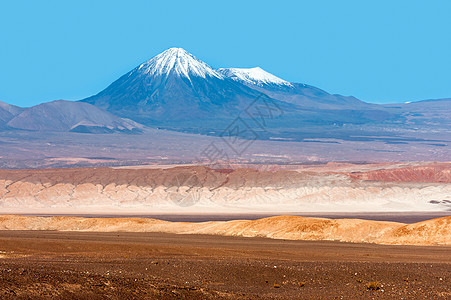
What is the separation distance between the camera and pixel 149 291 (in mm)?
15141

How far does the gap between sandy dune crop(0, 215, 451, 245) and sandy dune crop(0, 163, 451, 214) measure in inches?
1126

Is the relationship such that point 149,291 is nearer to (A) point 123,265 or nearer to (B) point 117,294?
(B) point 117,294

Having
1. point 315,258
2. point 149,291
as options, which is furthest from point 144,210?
point 149,291

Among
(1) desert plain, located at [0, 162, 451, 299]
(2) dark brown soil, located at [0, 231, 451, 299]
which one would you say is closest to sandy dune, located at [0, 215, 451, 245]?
(1) desert plain, located at [0, 162, 451, 299]

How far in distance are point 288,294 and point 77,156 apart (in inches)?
6587

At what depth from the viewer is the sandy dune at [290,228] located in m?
38.3

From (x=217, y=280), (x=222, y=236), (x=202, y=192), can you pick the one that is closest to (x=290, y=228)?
(x=222, y=236)

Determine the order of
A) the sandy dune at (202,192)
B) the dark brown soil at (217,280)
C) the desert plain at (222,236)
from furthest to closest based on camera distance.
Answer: the sandy dune at (202,192) < the desert plain at (222,236) < the dark brown soil at (217,280)

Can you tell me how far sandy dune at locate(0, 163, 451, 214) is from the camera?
8656cm

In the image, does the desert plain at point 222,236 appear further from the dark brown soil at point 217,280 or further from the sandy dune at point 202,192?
the sandy dune at point 202,192

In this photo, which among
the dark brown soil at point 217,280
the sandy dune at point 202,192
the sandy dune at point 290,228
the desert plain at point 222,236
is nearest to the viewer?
the dark brown soil at point 217,280

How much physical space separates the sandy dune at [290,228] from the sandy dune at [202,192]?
28.6 m

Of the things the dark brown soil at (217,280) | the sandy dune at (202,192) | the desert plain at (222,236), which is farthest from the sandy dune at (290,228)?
the sandy dune at (202,192)

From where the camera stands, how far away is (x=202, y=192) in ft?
304
